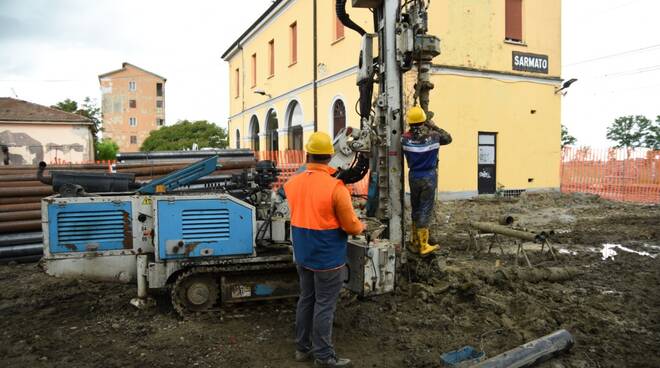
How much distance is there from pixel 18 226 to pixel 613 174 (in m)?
17.8

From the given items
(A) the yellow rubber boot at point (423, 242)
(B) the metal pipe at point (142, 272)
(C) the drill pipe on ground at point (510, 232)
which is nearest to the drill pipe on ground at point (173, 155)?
(B) the metal pipe at point (142, 272)

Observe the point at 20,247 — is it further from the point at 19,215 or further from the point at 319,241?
the point at 319,241

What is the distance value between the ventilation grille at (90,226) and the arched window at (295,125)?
17468 millimetres

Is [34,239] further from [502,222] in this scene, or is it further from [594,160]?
[594,160]

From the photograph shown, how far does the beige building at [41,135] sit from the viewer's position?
1000 inches

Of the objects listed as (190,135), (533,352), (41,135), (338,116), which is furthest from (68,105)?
(533,352)

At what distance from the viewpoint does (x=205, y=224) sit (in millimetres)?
4762

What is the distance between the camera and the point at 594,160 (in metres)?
17.8

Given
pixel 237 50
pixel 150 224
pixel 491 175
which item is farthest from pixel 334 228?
pixel 237 50

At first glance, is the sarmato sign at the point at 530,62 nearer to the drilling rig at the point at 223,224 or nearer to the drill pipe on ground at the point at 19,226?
the drilling rig at the point at 223,224

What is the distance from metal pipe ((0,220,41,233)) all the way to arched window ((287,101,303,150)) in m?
14.7

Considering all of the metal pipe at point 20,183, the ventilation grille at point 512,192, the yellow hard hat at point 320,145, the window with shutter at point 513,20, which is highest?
the window with shutter at point 513,20

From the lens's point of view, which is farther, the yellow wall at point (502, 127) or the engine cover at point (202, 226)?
the yellow wall at point (502, 127)

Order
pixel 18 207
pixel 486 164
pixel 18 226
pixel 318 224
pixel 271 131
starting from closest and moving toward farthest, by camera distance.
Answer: pixel 318 224, pixel 18 226, pixel 18 207, pixel 486 164, pixel 271 131
